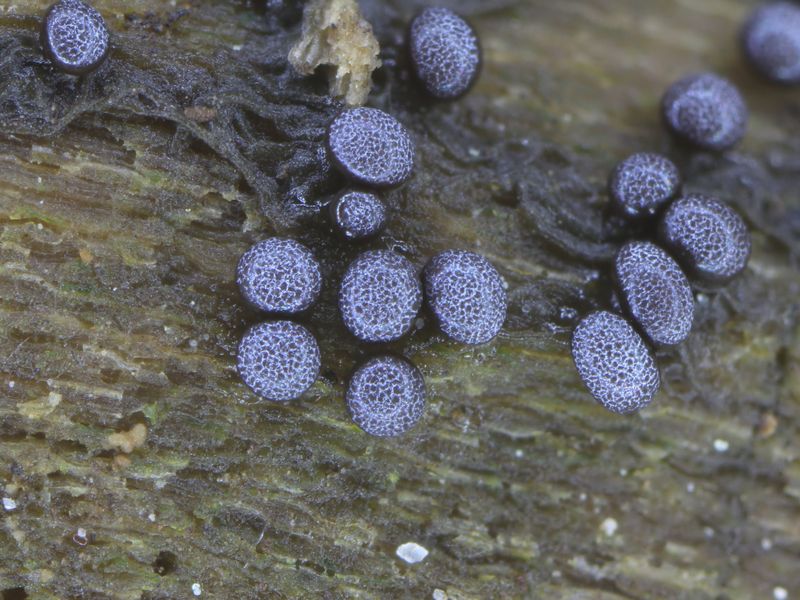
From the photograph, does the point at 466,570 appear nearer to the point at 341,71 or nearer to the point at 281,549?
the point at 281,549

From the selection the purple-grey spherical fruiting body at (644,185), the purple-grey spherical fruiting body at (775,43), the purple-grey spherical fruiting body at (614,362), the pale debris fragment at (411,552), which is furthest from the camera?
the purple-grey spherical fruiting body at (775,43)

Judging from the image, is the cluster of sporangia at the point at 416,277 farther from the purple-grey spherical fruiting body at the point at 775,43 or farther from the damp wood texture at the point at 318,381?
the purple-grey spherical fruiting body at the point at 775,43

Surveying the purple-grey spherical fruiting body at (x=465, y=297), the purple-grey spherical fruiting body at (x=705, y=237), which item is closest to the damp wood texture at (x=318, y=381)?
the purple-grey spherical fruiting body at (x=465, y=297)

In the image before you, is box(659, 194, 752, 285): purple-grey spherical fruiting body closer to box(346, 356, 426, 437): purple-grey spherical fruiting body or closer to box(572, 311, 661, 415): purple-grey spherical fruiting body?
box(572, 311, 661, 415): purple-grey spherical fruiting body

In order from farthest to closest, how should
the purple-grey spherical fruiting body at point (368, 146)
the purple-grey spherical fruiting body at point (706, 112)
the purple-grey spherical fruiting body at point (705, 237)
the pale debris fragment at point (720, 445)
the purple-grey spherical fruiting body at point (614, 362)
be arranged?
the purple-grey spherical fruiting body at point (706, 112) < the pale debris fragment at point (720, 445) < the purple-grey spherical fruiting body at point (705, 237) < the purple-grey spherical fruiting body at point (614, 362) < the purple-grey spherical fruiting body at point (368, 146)

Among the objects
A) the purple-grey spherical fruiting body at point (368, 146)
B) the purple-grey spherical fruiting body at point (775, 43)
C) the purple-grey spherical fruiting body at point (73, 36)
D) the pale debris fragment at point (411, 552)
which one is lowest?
the pale debris fragment at point (411, 552)

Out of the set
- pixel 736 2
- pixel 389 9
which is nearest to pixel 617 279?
pixel 389 9

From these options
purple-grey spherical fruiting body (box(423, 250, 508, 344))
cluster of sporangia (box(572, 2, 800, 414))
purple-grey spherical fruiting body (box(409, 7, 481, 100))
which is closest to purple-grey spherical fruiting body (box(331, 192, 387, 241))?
purple-grey spherical fruiting body (box(423, 250, 508, 344))
